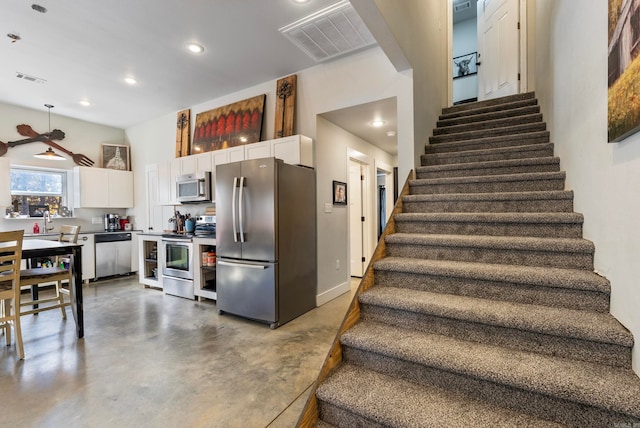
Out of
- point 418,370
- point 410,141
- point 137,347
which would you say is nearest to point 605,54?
point 410,141

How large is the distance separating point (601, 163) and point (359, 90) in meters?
2.45

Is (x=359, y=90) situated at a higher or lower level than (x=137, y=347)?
higher

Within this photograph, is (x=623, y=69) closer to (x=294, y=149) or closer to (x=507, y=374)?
(x=507, y=374)

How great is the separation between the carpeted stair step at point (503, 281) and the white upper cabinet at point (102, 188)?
582 centimetres

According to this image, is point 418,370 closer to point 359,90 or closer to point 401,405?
point 401,405

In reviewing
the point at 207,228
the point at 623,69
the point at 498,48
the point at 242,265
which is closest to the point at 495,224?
the point at 623,69

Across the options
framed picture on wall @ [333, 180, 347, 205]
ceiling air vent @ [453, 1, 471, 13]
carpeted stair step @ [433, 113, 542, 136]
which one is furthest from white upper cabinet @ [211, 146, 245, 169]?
ceiling air vent @ [453, 1, 471, 13]

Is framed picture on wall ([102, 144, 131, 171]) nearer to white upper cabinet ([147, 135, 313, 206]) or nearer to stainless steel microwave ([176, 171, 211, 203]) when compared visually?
white upper cabinet ([147, 135, 313, 206])

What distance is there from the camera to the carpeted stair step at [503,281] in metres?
1.53

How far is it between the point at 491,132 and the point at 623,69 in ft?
7.40

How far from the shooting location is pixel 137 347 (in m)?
2.69

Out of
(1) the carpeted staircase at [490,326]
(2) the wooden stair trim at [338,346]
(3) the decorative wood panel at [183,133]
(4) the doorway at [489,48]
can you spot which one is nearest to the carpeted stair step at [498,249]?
(1) the carpeted staircase at [490,326]

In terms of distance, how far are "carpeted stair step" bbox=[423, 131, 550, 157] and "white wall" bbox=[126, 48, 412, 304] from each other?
0.61 meters

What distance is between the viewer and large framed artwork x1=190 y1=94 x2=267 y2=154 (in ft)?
13.6
